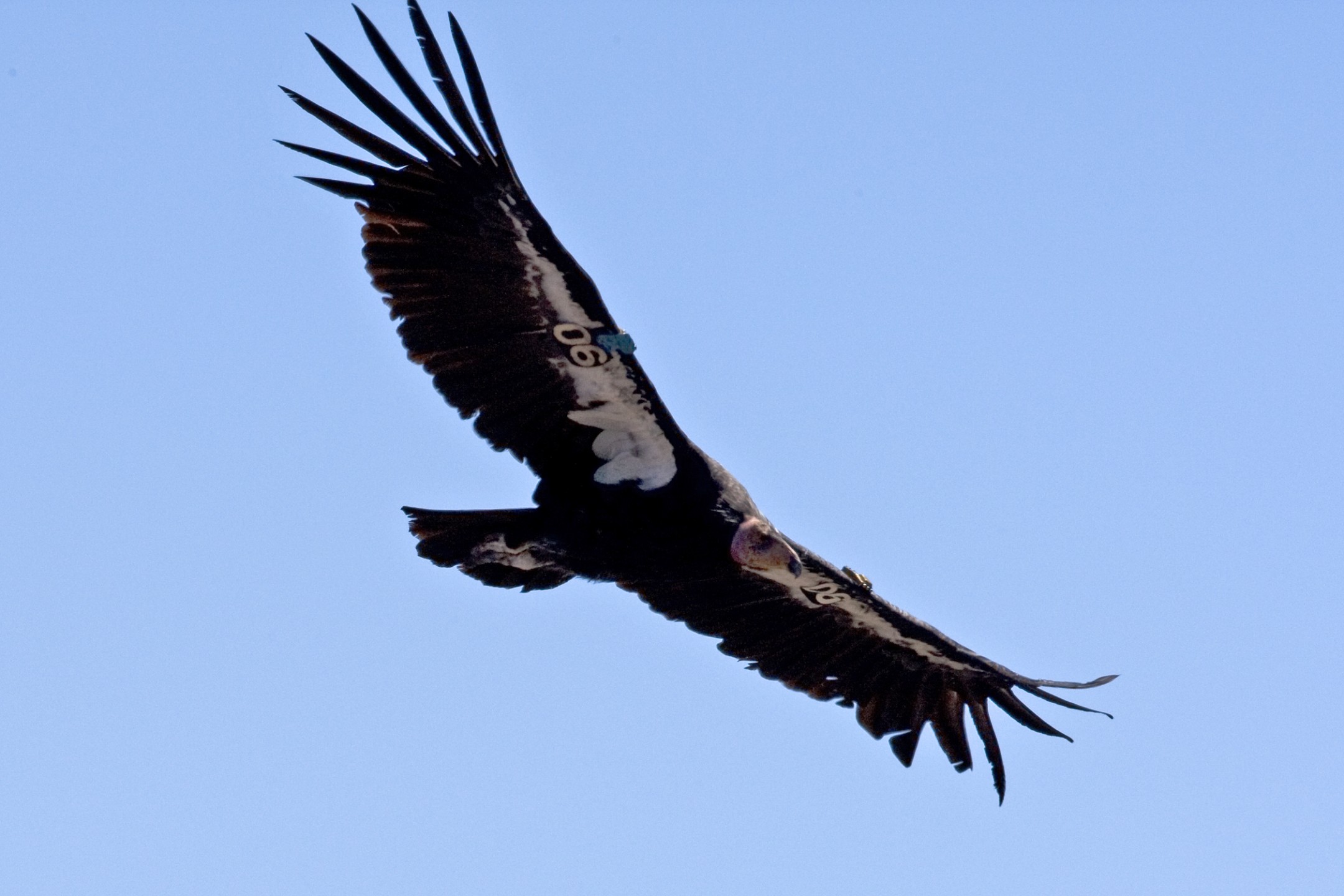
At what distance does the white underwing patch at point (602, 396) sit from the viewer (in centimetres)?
1403

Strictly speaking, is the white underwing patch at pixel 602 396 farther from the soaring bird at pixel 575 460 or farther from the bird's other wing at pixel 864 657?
the bird's other wing at pixel 864 657

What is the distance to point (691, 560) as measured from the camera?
51.0 ft

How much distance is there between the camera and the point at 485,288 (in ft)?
46.4

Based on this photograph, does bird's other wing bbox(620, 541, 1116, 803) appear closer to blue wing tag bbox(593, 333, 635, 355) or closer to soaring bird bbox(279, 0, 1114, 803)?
soaring bird bbox(279, 0, 1114, 803)

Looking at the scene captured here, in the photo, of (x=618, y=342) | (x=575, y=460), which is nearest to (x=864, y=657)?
(x=575, y=460)

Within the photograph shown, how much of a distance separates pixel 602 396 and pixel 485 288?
1189 millimetres

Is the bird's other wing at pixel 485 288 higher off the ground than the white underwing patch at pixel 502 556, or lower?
→ higher

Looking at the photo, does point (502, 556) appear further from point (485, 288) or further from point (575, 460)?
point (485, 288)

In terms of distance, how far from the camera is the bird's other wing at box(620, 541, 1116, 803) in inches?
646

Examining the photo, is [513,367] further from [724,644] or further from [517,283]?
[724,644]

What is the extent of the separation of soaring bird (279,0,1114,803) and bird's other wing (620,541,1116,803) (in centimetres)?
2

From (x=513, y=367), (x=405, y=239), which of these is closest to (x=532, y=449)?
(x=513, y=367)

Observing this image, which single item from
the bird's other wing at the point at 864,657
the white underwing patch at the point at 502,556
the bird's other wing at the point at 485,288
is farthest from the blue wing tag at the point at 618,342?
the bird's other wing at the point at 864,657

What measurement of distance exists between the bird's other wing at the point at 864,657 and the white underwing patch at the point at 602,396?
164 cm
